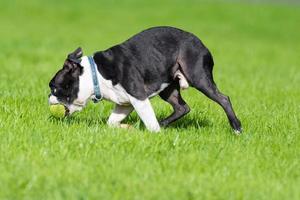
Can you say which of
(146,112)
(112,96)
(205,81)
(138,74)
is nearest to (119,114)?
(112,96)

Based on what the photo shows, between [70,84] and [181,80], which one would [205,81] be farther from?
[70,84]

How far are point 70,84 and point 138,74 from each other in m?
0.76

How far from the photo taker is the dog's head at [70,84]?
7.72 m

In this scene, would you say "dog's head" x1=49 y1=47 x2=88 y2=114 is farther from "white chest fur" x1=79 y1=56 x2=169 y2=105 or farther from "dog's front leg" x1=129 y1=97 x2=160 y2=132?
"dog's front leg" x1=129 y1=97 x2=160 y2=132

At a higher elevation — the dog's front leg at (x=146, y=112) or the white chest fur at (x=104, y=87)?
the white chest fur at (x=104, y=87)

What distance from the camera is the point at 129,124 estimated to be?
8.50m

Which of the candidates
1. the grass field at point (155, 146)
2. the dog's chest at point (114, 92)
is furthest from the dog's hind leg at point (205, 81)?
the dog's chest at point (114, 92)

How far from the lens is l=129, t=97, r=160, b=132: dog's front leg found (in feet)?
25.1

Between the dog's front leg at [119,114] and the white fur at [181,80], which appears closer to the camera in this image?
the white fur at [181,80]

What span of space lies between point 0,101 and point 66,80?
1.74m

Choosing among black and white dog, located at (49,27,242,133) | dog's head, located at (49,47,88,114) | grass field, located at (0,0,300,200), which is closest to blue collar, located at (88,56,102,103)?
black and white dog, located at (49,27,242,133)

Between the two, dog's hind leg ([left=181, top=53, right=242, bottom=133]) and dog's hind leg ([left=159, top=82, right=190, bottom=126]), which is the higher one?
dog's hind leg ([left=181, top=53, right=242, bottom=133])

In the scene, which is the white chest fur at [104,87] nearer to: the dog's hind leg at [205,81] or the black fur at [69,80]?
the black fur at [69,80]

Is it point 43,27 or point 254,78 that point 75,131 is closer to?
point 254,78
